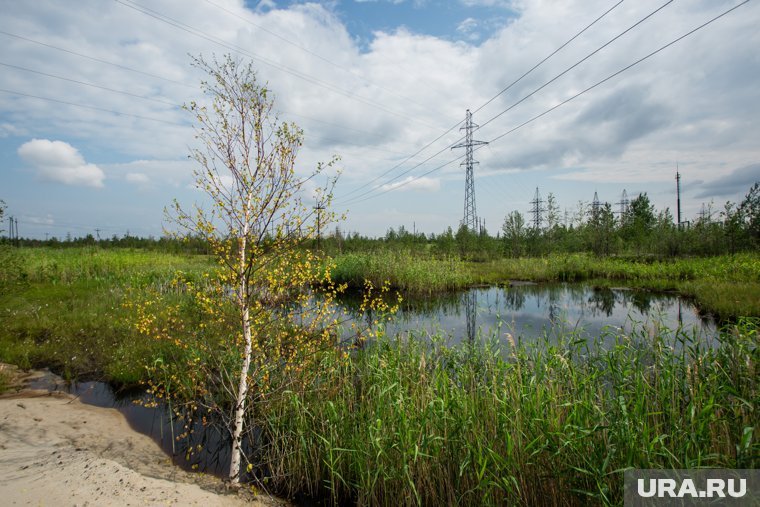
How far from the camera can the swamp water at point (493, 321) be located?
5227mm

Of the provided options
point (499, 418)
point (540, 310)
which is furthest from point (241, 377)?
point (540, 310)

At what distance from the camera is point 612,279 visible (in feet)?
73.3

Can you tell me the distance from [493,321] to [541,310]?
3.28 meters

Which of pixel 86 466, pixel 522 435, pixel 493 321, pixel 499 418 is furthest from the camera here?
pixel 493 321

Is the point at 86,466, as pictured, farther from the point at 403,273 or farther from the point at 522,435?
the point at 403,273

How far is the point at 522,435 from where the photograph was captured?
357 centimetres

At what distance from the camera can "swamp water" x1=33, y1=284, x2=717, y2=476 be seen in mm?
5227

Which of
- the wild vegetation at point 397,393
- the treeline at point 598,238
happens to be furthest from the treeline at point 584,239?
the wild vegetation at point 397,393

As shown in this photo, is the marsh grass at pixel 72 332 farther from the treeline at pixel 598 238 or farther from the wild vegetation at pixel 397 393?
the treeline at pixel 598 238

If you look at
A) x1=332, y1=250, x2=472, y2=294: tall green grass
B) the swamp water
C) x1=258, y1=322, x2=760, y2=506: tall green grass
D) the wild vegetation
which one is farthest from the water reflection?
x1=258, y1=322, x2=760, y2=506: tall green grass

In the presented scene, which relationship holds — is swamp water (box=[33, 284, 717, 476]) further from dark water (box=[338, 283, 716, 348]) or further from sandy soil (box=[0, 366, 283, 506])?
sandy soil (box=[0, 366, 283, 506])

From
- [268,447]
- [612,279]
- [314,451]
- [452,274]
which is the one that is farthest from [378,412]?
[612,279]

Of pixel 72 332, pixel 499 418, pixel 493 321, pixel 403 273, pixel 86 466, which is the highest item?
pixel 403 273

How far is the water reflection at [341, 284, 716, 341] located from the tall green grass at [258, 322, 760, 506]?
510cm
